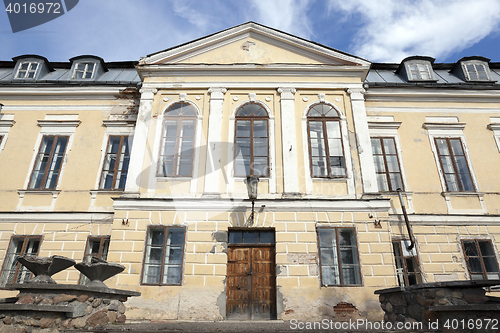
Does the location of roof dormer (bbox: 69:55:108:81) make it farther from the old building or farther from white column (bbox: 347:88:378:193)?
white column (bbox: 347:88:378:193)

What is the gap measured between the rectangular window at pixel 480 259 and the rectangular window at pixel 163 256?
851cm

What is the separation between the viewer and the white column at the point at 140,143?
10164mm

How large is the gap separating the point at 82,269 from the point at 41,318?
1213 mm

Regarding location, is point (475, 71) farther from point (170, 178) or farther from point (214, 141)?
point (170, 178)

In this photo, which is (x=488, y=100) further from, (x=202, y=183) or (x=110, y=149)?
(x=110, y=149)

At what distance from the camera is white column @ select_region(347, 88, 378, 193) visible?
1004cm

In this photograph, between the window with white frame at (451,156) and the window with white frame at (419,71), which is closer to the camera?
the window with white frame at (451,156)

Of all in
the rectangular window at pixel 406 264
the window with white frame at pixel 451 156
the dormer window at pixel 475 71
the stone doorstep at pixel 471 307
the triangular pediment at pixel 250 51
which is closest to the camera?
the stone doorstep at pixel 471 307

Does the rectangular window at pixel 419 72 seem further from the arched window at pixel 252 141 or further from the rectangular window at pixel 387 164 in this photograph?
the arched window at pixel 252 141

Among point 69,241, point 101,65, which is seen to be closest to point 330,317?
point 69,241

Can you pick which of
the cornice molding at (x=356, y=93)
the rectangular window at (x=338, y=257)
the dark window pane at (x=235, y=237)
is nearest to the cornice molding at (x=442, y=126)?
the cornice molding at (x=356, y=93)

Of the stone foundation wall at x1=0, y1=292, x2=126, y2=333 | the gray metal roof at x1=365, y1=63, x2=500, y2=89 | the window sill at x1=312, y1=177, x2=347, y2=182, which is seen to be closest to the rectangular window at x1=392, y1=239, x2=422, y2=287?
the window sill at x1=312, y1=177, x2=347, y2=182

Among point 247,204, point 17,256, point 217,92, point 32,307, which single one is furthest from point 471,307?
point 17,256

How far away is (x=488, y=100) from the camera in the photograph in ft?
41.3
